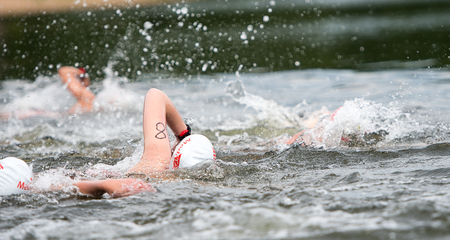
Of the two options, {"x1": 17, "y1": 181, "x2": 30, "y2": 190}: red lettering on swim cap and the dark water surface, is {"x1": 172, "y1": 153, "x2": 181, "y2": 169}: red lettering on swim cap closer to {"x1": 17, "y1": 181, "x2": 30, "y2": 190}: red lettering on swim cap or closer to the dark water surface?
{"x1": 17, "y1": 181, "x2": 30, "y2": 190}: red lettering on swim cap

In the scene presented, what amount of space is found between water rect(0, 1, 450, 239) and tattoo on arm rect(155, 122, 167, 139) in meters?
0.39

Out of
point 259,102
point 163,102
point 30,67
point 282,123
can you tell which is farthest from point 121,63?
point 163,102

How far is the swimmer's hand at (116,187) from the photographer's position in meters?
3.07

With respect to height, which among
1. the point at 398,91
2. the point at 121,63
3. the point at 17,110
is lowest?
the point at 398,91

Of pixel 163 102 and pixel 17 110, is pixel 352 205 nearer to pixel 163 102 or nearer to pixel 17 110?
pixel 163 102

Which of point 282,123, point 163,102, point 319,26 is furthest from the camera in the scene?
point 319,26

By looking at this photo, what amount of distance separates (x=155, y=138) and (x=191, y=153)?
15.1 inches

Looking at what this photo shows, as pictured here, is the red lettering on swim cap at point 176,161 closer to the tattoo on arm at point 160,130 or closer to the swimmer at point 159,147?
the swimmer at point 159,147

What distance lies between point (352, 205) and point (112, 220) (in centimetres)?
154

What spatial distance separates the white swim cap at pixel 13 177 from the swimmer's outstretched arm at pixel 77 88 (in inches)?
178

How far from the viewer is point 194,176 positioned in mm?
3508

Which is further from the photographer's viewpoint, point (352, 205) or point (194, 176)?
point (194, 176)

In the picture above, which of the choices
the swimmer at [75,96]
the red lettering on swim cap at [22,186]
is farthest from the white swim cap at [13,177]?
the swimmer at [75,96]

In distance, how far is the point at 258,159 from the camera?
14.9 ft
